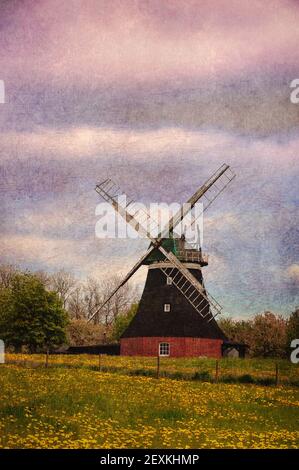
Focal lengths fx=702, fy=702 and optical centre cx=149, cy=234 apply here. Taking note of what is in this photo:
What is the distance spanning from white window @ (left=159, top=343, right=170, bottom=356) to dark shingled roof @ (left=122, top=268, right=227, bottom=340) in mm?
287

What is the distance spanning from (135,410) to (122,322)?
3208 mm

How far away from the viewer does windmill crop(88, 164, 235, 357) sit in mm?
9891

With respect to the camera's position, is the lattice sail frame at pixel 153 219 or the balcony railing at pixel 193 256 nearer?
the lattice sail frame at pixel 153 219

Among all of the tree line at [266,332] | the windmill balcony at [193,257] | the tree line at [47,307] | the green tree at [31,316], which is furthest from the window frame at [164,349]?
the green tree at [31,316]

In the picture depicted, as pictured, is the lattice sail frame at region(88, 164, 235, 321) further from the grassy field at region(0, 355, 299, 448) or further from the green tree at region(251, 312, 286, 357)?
the grassy field at region(0, 355, 299, 448)

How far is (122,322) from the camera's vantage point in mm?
11562

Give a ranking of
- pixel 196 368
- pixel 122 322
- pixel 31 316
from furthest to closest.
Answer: pixel 122 322
pixel 196 368
pixel 31 316

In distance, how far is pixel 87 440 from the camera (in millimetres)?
7742

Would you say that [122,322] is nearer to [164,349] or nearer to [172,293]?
[164,349]

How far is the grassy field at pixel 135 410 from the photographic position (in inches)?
307

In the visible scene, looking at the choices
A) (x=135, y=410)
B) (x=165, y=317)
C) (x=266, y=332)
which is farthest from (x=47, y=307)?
(x=165, y=317)

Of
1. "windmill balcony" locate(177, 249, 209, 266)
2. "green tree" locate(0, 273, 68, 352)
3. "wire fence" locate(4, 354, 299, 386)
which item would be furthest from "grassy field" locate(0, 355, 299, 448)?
"windmill balcony" locate(177, 249, 209, 266)

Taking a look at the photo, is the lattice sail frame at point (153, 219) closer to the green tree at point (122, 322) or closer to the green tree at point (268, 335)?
Result: the green tree at point (268, 335)

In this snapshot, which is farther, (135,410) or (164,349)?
(164,349)
